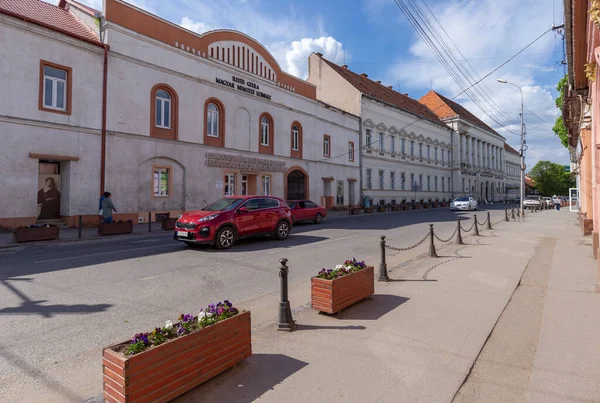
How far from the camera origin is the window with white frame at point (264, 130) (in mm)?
25250

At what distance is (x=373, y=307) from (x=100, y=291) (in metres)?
4.75

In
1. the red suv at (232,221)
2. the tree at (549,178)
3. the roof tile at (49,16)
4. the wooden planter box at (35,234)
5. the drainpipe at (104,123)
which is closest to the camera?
the red suv at (232,221)

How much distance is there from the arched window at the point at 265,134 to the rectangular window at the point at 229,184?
3.19 metres

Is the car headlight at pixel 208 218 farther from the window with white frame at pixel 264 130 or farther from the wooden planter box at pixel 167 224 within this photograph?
the window with white frame at pixel 264 130

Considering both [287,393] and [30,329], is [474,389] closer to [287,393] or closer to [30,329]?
[287,393]

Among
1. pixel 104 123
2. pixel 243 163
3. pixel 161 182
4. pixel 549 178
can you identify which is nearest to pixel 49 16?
pixel 104 123

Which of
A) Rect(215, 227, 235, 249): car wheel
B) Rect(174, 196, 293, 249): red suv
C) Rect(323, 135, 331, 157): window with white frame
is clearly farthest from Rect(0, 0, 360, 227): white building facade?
Rect(215, 227, 235, 249): car wheel

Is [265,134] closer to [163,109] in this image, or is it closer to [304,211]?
[163,109]

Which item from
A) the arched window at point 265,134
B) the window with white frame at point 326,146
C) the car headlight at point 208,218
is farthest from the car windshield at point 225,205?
the window with white frame at point 326,146

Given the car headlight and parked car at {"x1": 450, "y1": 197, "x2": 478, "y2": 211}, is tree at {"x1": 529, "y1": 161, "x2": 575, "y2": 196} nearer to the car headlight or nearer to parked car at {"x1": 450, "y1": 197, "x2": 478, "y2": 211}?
parked car at {"x1": 450, "y1": 197, "x2": 478, "y2": 211}

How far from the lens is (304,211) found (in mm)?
19984

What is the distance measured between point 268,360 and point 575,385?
9.29 ft

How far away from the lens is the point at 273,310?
17.8 ft

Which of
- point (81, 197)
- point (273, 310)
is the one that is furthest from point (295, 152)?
point (273, 310)
